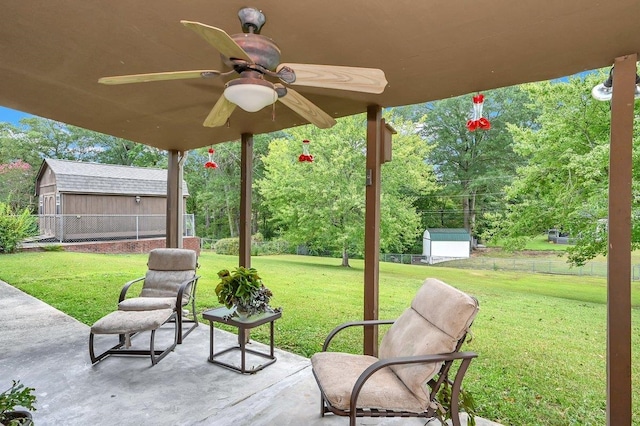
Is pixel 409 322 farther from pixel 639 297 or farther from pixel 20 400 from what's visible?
pixel 639 297

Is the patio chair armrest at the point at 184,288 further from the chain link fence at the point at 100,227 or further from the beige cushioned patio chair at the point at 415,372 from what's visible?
the chain link fence at the point at 100,227

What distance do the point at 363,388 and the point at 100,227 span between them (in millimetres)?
9566

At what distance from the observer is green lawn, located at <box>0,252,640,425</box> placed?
2.80 m

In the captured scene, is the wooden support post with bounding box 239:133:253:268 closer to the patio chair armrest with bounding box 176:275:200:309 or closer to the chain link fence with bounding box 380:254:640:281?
the patio chair armrest with bounding box 176:275:200:309

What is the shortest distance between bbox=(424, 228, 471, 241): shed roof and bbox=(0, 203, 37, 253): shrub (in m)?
9.33

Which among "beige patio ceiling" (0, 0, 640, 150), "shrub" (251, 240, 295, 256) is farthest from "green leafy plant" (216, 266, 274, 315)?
"shrub" (251, 240, 295, 256)

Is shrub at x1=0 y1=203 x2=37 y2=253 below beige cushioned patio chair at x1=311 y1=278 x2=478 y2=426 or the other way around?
the other way around

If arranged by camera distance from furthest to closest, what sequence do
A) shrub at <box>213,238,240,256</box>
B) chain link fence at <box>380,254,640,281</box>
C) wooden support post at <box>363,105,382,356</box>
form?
shrub at <box>213,238,240,256</box> → chain link fence at <box>380,254,640,281</box> → wooden support post at <box>363,105,382,356</box>

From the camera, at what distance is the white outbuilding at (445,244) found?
271 inches

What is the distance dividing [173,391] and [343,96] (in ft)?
8.43

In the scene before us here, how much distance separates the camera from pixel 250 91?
4.65 ft

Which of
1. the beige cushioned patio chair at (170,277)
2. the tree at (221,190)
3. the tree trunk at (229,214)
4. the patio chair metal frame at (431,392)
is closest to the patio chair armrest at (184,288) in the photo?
the beige cushioned patio chair at (170,277)

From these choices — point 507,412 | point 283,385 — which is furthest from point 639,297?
point 283,385

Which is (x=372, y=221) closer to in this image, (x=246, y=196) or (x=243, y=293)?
(x=243, y=293)
